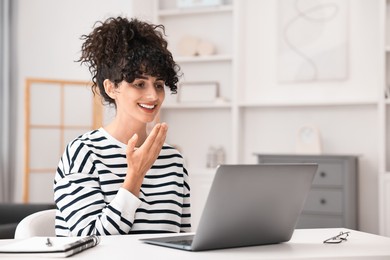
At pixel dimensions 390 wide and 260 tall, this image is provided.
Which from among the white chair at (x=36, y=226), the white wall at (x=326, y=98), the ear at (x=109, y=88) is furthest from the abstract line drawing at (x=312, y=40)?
the white chair at (x=36, y=226)

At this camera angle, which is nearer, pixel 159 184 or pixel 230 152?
pixel 159 184

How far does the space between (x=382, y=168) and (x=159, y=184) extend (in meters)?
3.63

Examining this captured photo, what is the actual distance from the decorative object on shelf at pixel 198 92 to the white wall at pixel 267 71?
28 cm

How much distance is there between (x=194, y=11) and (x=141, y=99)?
14.0ft

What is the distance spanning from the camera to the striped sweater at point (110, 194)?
1.92 m

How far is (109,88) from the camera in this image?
2.24m

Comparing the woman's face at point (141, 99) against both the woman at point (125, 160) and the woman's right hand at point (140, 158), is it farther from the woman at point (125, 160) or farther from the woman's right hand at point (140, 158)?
the woman's right hand at point (140, 158)

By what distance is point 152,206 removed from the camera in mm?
2127

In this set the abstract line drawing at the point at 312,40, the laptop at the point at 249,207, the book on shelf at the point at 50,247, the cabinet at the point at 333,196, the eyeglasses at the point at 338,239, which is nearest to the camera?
the book on shelf at the point at 50,247

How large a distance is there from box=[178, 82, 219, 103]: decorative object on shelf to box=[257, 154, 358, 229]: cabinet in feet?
4.04

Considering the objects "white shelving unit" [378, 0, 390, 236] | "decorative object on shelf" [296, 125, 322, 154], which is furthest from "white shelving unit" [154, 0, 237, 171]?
"white shelving unit" [378, 0, 390, 236]

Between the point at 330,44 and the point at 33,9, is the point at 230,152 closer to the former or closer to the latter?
the point at 330,44

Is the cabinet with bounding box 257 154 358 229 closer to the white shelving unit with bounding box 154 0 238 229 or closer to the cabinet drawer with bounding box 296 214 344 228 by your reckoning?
the cabinet drawer with bounding box 296 214 344 228

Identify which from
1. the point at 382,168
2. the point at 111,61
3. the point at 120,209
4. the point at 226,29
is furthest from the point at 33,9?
the point at 120,209
